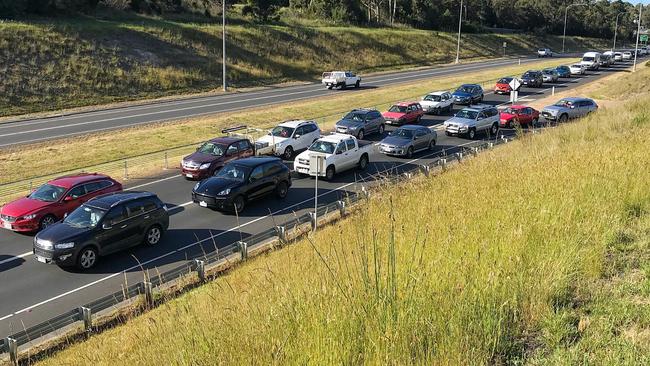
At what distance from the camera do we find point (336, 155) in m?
23.1

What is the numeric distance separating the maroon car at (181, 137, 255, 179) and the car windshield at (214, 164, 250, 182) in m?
2.93

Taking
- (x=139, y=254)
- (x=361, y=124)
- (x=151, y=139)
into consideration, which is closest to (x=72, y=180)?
(x=139, y=254)

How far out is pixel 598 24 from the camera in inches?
5571

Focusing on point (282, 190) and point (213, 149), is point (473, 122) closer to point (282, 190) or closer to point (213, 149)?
point (282, 190)

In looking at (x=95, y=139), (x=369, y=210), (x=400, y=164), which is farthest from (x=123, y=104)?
(x=369, y=210)

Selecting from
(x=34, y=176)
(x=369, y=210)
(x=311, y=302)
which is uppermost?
(x=311, y=302)

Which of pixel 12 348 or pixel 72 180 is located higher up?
pixel 72 180

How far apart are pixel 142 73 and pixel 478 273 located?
50.4 m

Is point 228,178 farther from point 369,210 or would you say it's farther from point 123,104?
point 123,104

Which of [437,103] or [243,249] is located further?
[437,103]

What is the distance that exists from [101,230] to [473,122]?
23.0 m

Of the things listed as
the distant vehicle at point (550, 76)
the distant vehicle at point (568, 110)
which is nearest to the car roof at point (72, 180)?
the distant vehicle at point (568, 110)

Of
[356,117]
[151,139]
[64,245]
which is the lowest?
[151,139]

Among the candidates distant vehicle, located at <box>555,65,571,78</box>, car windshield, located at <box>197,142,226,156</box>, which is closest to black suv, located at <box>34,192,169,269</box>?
car windshield, located at <box>197,142,226,156</box>
